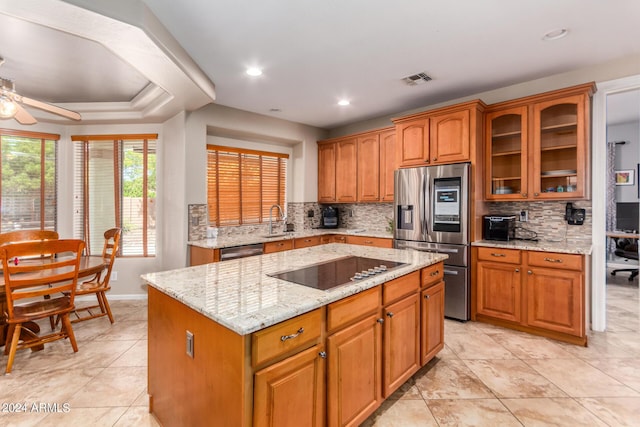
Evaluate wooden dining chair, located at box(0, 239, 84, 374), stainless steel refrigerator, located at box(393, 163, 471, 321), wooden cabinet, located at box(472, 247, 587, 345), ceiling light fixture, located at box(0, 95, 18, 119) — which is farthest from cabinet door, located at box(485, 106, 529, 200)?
ceiling light fixture, located at box(0, 95, 18, 119)

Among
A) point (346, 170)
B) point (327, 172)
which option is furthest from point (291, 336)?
point (327, 172)

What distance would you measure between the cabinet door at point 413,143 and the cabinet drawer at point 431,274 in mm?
1674

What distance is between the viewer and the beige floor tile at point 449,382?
6.96 feet

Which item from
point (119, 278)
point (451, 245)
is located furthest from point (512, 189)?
point (119, 278)

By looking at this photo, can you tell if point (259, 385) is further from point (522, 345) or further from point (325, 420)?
point (522, 345)

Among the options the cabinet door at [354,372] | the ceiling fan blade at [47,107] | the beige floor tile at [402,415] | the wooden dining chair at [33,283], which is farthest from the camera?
the ceiling fan blade at [47,107]

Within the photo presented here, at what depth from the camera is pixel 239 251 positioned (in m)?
3.74

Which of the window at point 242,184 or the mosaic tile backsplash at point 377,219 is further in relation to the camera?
the window at point 242,184

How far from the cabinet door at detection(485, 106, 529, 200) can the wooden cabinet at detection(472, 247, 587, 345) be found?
0.73 metres

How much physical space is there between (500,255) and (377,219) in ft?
6.86

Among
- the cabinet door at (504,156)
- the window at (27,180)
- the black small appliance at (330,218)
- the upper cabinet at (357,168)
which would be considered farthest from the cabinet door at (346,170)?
the window at (27,180)

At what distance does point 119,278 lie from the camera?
4.26 metres

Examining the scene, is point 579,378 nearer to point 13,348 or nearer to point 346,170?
point 346,170

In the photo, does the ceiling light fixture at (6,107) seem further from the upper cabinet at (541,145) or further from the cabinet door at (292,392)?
the upper cabinet at (541,145)
